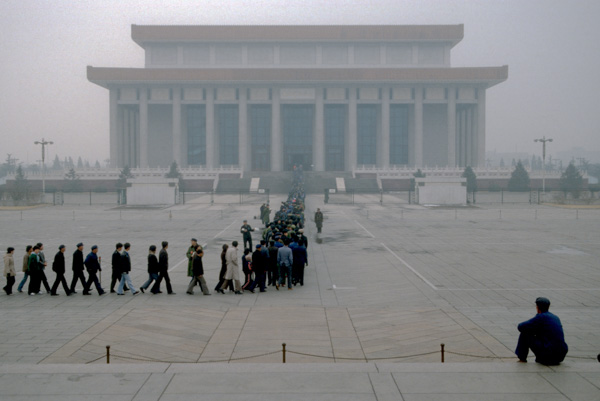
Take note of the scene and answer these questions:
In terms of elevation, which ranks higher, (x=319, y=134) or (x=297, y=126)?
(x=297, y=126)

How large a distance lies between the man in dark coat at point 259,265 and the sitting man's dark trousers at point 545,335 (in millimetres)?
8378

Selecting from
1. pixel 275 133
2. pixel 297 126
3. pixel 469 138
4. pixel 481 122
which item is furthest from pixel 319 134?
pixel 469 138

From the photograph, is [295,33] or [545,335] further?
[295,33]

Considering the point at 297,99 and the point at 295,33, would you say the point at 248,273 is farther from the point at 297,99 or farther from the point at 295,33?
the point at 295,33

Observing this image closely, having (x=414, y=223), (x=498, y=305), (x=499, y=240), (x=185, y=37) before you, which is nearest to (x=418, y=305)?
(x=498, y=305)

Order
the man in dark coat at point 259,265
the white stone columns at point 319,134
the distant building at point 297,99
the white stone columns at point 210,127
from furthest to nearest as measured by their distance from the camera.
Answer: the white stone columns at point 319,134 < the white stone columns at point 210,127 < the distant building at point 297,99 < the man in dark coat at point 259,265

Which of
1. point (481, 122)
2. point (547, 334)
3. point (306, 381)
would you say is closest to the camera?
point (306, 381)

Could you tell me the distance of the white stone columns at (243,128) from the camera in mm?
91250

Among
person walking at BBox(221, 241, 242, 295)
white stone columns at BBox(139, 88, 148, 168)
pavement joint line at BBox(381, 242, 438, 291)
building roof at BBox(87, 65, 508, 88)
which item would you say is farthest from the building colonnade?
person walking at BBox(221, 241, 242, 295)

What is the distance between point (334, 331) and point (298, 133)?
88267mm

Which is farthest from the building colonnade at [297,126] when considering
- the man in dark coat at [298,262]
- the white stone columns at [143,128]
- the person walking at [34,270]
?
the person walking at [34,270]

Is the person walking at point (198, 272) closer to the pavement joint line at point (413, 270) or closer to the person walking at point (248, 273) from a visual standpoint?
the person walking at point (248, 273)

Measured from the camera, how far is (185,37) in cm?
10100

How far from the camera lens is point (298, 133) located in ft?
325
